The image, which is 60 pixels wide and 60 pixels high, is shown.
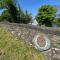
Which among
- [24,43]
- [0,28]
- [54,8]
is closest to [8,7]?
[54,8]

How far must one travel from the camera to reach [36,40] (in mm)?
5633

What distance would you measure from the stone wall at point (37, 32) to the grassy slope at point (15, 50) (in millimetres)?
192

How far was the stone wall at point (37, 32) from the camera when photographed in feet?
17.9

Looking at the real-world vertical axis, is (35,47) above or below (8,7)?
below

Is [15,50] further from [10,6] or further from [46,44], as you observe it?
[10,6]

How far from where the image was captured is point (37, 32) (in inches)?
227

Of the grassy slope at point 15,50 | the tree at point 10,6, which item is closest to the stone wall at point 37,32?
the grassy slope at point 15,50

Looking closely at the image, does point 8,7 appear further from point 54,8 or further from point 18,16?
point 54,8

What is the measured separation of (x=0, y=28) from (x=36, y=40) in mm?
1148

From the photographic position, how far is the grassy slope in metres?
4.98

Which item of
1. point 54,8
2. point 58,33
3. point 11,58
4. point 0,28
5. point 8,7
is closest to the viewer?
point 11,58

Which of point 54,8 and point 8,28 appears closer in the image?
point 8,28

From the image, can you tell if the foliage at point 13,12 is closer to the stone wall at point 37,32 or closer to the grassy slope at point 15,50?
the stone wall at point 37,32

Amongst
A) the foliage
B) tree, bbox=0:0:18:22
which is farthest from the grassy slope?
tree, bbox=0:0:18:22
